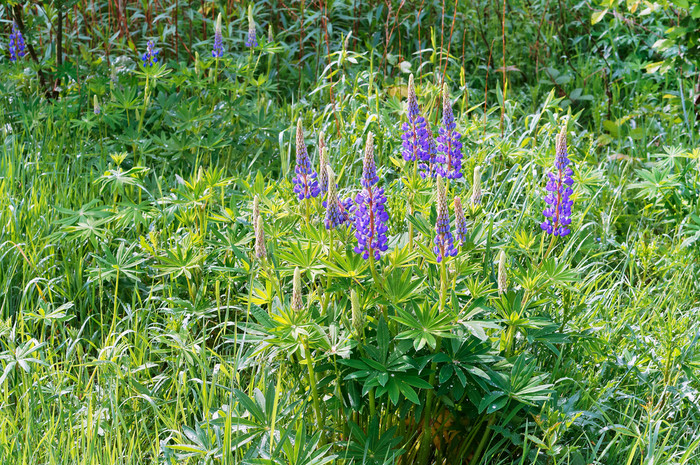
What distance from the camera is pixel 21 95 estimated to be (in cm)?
393

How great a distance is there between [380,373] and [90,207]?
154cm

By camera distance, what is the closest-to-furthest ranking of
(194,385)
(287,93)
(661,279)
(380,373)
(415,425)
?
(380,373), (415,425), (194,385), (661,279), (287,93)

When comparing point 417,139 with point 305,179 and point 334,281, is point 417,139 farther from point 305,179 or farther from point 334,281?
point 334,281

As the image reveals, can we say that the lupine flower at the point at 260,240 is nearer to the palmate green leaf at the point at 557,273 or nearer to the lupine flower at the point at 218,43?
the palmate green leaf at the point at 557,273

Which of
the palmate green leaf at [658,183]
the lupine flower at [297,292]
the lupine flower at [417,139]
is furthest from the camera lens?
the palmate green leaf at [658,183]

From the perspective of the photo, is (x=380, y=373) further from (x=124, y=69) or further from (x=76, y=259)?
(x=124, y=69)

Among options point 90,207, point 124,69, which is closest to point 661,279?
point 90,207

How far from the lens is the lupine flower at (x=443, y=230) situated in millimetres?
1646

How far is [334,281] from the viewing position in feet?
6.40

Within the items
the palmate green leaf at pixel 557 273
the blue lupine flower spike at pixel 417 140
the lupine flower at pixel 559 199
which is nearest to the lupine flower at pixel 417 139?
the blue lupine flower spike at pixel 417 140

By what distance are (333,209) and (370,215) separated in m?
0.10

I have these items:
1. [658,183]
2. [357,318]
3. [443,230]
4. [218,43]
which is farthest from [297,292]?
[218,43]

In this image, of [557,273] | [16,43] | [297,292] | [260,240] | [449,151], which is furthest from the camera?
[16,43]

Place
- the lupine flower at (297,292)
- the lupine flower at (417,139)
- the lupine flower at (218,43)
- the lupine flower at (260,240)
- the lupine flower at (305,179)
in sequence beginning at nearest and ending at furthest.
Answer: the lupine flower at (297,292), the lupine flower at (260,240), the lupine flower at (305,179), the lupine flower at (417,139), the lupine flower at (218,43)
